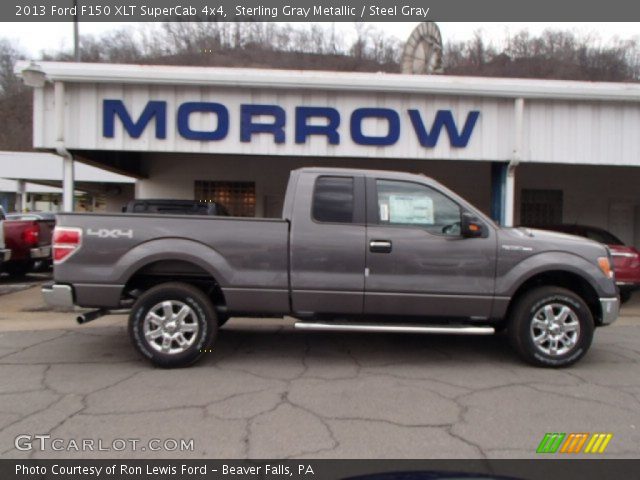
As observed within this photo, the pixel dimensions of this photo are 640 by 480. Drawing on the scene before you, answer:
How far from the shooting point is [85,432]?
3.50 metres

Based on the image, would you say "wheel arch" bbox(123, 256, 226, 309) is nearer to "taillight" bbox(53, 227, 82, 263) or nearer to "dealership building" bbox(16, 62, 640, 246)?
"taillight" bbox(53, 227, 82, 263)

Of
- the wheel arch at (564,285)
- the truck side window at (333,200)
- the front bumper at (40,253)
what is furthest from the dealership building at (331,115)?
the wheel arch at (564,285)

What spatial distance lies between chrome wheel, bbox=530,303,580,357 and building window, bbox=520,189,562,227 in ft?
30.1

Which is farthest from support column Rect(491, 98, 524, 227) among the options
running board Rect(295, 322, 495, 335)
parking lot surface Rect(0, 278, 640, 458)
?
running board Rect(295, 322, 495, 335)

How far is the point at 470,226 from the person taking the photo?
4.83m

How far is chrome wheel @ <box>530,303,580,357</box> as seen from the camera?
495cm

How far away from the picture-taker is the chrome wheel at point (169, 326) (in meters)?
4.81

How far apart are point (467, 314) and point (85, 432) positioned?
11.8 feet

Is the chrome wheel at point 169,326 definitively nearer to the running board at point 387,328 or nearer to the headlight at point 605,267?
the running board at point 387,328

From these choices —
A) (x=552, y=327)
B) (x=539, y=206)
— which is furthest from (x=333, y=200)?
(x=539, y=206)

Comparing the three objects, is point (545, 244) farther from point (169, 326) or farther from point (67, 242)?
point (67, 242)

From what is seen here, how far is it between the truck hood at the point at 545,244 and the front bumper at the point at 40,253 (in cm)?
1004

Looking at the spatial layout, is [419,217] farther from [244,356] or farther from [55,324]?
[55,324]

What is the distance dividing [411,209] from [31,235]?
9.24m
